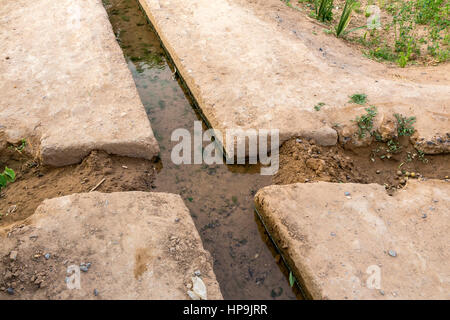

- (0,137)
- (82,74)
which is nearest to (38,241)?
(0,137)

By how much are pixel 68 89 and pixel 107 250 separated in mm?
1814

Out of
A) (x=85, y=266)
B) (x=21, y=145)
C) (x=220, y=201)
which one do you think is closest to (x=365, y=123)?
(x=220, y=201)

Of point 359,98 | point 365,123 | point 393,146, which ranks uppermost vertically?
point 359,98

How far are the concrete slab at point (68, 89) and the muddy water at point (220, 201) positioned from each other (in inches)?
10.9

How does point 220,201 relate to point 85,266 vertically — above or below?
below

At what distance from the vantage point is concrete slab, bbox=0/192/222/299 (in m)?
1.80

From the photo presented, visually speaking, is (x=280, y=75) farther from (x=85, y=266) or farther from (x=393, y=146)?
(x=85, y=266)

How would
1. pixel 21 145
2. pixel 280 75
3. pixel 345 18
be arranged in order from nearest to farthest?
pixel 21 145 → pixel 280 75 → pixel 345 18

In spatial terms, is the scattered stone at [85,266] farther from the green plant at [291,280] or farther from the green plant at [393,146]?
the green plant at [393,146]

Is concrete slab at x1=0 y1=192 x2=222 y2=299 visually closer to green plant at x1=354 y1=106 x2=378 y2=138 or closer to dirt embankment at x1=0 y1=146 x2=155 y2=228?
dirt embankment at x1=0 y1=146 x2=155 y2=228

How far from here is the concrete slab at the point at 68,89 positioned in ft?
8.79

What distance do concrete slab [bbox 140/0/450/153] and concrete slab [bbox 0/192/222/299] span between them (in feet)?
3.49

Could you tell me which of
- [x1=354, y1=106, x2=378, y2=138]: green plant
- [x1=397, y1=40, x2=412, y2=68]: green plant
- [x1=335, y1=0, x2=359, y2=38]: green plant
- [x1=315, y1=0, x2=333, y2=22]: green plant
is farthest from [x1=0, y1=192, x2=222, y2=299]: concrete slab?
[x1=315, y1=0, x2=333, y2=22]: green plant

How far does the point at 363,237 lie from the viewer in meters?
2.09
